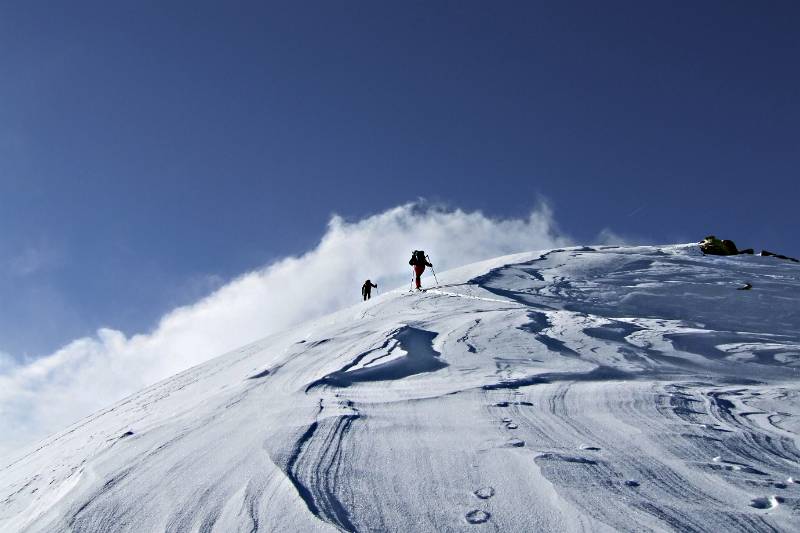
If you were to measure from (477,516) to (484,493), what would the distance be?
33 cm

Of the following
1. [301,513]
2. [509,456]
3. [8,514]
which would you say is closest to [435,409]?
[509,456]

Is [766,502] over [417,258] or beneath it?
beneath

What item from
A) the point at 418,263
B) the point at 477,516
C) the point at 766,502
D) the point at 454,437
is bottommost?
the point at 766,502

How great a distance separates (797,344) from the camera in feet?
32.4

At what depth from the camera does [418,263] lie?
17859mm

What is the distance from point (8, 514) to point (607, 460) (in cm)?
501

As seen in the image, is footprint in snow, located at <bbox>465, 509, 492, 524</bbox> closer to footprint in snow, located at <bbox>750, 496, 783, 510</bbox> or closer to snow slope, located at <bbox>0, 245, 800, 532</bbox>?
snow slope, located at <bbox>0, 245, 800, 532</bbox>

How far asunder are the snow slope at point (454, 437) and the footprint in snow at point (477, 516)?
0.6 inches

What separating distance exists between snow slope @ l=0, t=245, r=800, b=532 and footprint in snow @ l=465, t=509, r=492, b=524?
0.05 ft

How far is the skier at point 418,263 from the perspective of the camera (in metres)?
17.5

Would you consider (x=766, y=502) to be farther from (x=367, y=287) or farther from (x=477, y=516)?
(x=367, y=287)

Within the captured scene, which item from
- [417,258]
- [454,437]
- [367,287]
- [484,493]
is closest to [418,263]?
[417,258]

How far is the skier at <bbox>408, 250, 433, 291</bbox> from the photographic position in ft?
57.3

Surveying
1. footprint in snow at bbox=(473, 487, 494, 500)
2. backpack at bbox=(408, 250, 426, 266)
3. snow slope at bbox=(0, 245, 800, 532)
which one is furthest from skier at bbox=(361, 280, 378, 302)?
footprint in snow at bbox=(473, 487, 494, 500)
